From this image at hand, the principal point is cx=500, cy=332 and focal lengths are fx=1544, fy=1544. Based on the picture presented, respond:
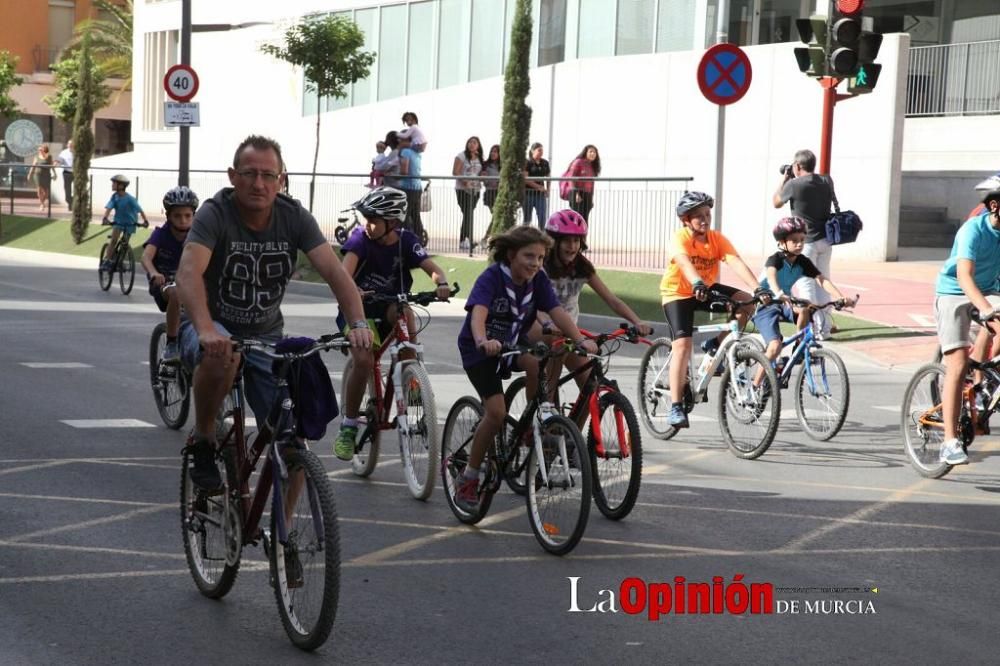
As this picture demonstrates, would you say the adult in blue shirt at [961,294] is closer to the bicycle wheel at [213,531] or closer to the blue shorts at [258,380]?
the blue shorts at [258,380]

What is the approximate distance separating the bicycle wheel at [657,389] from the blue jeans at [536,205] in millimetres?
13097

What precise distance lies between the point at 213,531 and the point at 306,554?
0.86m

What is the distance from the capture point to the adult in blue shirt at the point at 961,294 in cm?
880

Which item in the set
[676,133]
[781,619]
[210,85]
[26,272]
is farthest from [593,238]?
[210,85]

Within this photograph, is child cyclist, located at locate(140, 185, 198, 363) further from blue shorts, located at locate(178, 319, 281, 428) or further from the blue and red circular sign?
the blue and red circular sign

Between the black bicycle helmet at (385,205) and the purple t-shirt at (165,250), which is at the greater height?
the black bicycle helmet at (385,205)

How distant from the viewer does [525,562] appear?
693 cm

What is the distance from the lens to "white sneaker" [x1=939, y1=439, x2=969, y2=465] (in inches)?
356

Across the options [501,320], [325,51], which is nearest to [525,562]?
[501,320]

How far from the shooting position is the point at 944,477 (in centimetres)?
941

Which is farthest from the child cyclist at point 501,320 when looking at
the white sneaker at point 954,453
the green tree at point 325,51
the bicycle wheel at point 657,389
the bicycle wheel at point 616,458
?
the green tree at point 325,51

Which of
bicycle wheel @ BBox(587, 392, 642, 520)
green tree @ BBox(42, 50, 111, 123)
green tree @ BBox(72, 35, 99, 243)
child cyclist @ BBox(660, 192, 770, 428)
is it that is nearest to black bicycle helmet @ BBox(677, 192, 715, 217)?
child cyclist @ BBox(660, 192, 770, 428)

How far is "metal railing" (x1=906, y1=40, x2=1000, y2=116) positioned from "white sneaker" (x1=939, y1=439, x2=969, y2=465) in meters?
20.1

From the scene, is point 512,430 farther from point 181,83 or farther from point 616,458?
point 181,83
